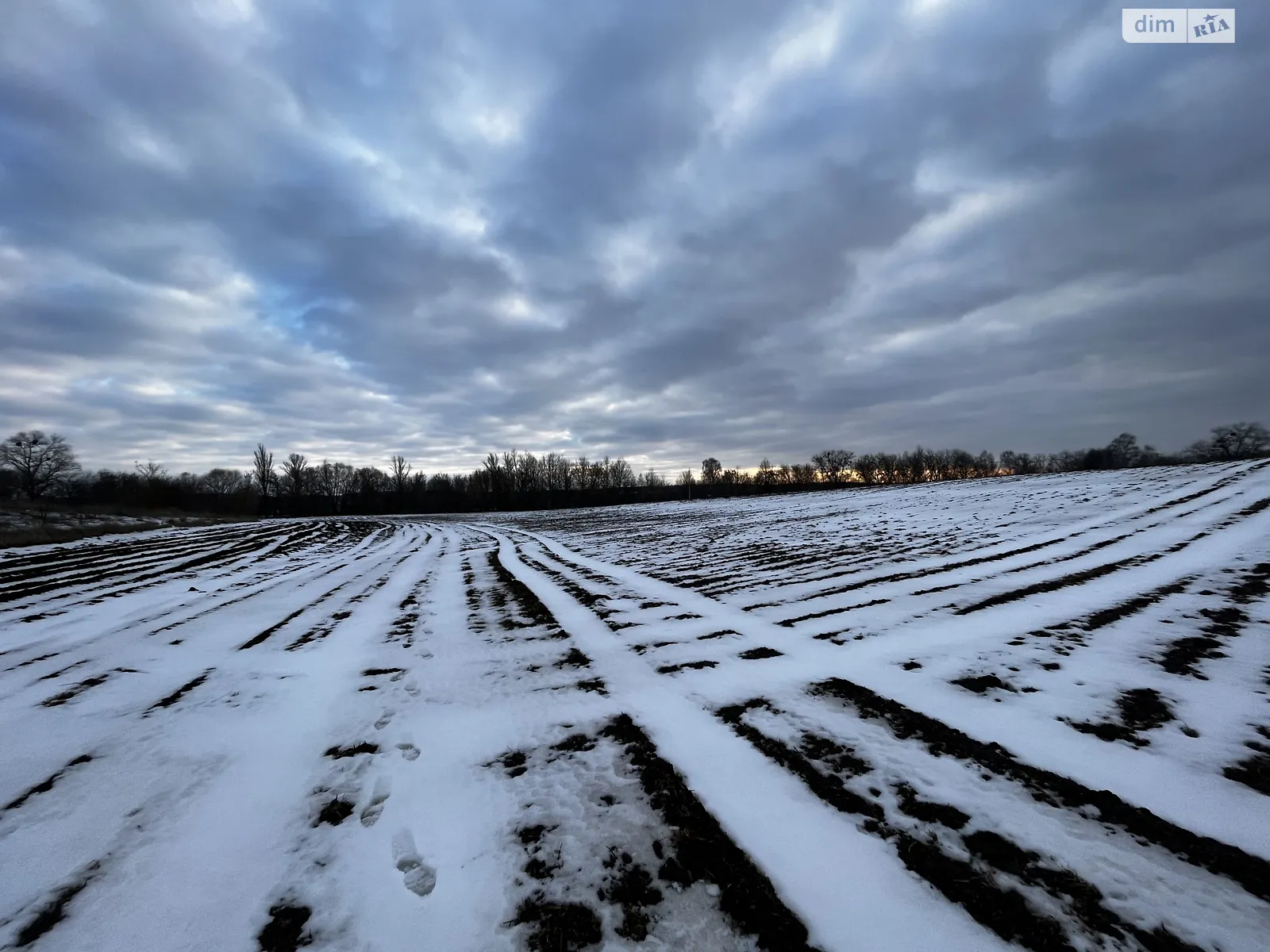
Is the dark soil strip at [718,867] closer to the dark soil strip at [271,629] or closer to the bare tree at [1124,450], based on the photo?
the dark soil strip at [271,629]

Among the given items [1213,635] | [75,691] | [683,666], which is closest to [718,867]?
[683,666]

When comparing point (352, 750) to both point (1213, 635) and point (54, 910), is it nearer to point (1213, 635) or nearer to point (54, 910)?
point (54, 910)

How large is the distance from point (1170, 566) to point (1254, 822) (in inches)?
255

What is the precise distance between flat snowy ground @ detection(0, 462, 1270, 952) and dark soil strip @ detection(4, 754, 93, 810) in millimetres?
14

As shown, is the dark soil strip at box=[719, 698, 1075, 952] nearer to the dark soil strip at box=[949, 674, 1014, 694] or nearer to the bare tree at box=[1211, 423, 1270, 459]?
the dark soil strip at box=[949, 674, 1014, 694]

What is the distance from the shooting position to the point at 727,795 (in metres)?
2.37

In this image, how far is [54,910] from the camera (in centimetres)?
181

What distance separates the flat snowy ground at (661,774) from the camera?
5.67 ft

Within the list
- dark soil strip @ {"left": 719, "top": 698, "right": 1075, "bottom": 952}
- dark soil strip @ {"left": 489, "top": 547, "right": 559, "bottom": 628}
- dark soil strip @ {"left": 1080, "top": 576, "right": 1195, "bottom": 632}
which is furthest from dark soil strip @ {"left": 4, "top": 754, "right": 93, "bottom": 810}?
dark soil strip @ {"left": 1080, "top": 576, "right": 1195, "bottom": 632}

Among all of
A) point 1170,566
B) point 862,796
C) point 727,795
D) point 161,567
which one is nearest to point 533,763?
point 727,795

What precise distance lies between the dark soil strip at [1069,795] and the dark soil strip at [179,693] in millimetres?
4890

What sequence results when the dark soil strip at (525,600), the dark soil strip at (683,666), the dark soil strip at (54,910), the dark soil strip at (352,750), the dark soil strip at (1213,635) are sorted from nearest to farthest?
the dark soil strip at (54,910)
the dark soil strip at (352,750)
the dark soil strip at (1213,635)
the dark soil strip at (683,666)
the dark soil strip at (525,600)

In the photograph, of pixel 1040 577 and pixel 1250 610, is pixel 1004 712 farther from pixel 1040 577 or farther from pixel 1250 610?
pixel 1040 577

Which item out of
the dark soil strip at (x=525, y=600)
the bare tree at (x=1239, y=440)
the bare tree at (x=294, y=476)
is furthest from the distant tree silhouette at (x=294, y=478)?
the bare tree at (x=1239, y=440)
